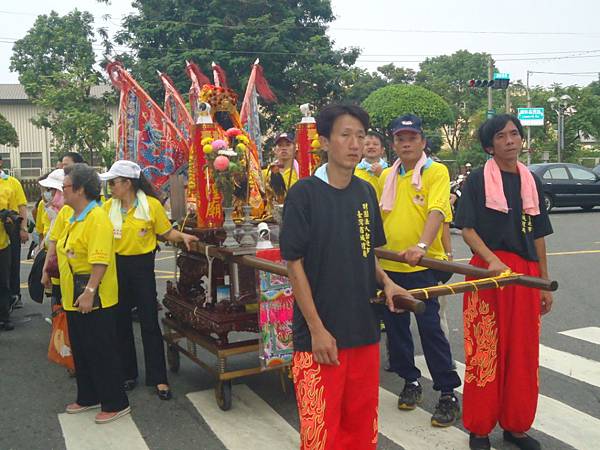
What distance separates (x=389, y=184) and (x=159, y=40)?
22051mm

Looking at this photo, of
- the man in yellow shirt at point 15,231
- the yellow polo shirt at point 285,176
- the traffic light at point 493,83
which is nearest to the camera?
the yellow polo shirt at point 285,176

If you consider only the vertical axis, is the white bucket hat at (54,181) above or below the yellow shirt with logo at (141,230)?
above

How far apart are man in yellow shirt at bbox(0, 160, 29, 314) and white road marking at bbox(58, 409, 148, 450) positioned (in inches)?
129

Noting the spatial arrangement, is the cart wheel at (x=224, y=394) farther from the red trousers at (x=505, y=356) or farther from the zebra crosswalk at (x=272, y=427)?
the red trousers at (x=505, y=356)

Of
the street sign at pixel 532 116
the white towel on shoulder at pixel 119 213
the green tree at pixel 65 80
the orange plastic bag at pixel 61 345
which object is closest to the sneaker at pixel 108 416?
the orange plastic bag at pixel 61 345

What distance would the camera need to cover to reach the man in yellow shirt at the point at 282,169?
219 inches

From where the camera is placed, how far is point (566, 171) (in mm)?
17719

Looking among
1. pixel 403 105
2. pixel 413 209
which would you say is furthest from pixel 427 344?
pixel 403 105

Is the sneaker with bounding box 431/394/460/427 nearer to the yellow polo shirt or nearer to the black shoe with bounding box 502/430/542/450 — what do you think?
the black shoe with bounding box 502/430/542/450

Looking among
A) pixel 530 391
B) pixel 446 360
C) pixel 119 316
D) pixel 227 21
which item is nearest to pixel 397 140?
pixel 446 360

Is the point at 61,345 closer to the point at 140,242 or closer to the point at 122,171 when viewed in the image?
the point at 140,242

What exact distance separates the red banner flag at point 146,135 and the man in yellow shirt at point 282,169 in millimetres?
904

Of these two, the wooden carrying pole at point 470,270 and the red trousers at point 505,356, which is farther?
the red trousers at point 505,356

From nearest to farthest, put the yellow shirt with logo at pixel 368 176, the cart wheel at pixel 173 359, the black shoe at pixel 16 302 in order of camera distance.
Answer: the cart wheel at pixel 173 359 < the yellow shirt with logo at pixel 368 176 < the black shoe at pixel 16 302
